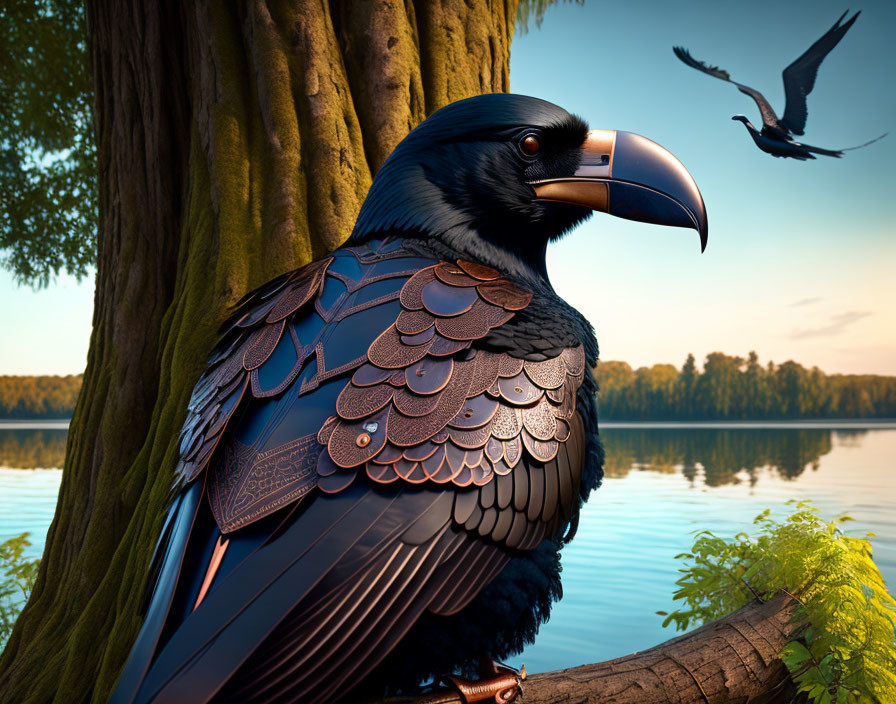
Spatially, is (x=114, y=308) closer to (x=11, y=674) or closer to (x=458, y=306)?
(x=11, y=674)

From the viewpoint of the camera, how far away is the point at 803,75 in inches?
270

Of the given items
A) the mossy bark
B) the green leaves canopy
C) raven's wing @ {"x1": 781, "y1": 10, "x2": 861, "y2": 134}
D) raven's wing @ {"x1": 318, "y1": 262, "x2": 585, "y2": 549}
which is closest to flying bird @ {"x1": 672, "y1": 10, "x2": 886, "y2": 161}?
raven's wing @ {"x1": 781, "y1": 10, "x2": 861, "y2": 134}

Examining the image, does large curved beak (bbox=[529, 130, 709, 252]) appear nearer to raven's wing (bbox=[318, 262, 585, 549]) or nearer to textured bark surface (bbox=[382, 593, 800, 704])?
raven's wing (bbox=[318, 262, 585, 549])

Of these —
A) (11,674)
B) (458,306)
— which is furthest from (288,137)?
(11,674)

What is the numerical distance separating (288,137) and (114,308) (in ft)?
4.21

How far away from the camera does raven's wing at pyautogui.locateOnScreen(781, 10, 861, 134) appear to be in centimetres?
650

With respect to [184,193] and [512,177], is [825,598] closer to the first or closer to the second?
[512,177]

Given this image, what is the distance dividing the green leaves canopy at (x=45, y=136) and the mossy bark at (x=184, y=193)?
20.1 feet

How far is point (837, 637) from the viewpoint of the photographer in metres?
2.65

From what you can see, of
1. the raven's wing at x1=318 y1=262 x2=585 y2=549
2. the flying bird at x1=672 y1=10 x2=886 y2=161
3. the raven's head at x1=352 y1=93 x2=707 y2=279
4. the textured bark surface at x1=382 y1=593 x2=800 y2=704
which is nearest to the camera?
the raven's wing at x1=318 y1=262 x2=585 y2=549

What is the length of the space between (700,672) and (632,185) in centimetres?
171

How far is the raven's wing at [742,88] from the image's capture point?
562 centimetres

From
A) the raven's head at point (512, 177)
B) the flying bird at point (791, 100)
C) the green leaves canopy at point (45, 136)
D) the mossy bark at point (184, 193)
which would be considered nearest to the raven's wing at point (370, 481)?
the raven's head at point (512, 177)

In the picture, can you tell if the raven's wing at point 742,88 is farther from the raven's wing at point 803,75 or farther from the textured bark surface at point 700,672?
the textured bark surface at point 700,672
